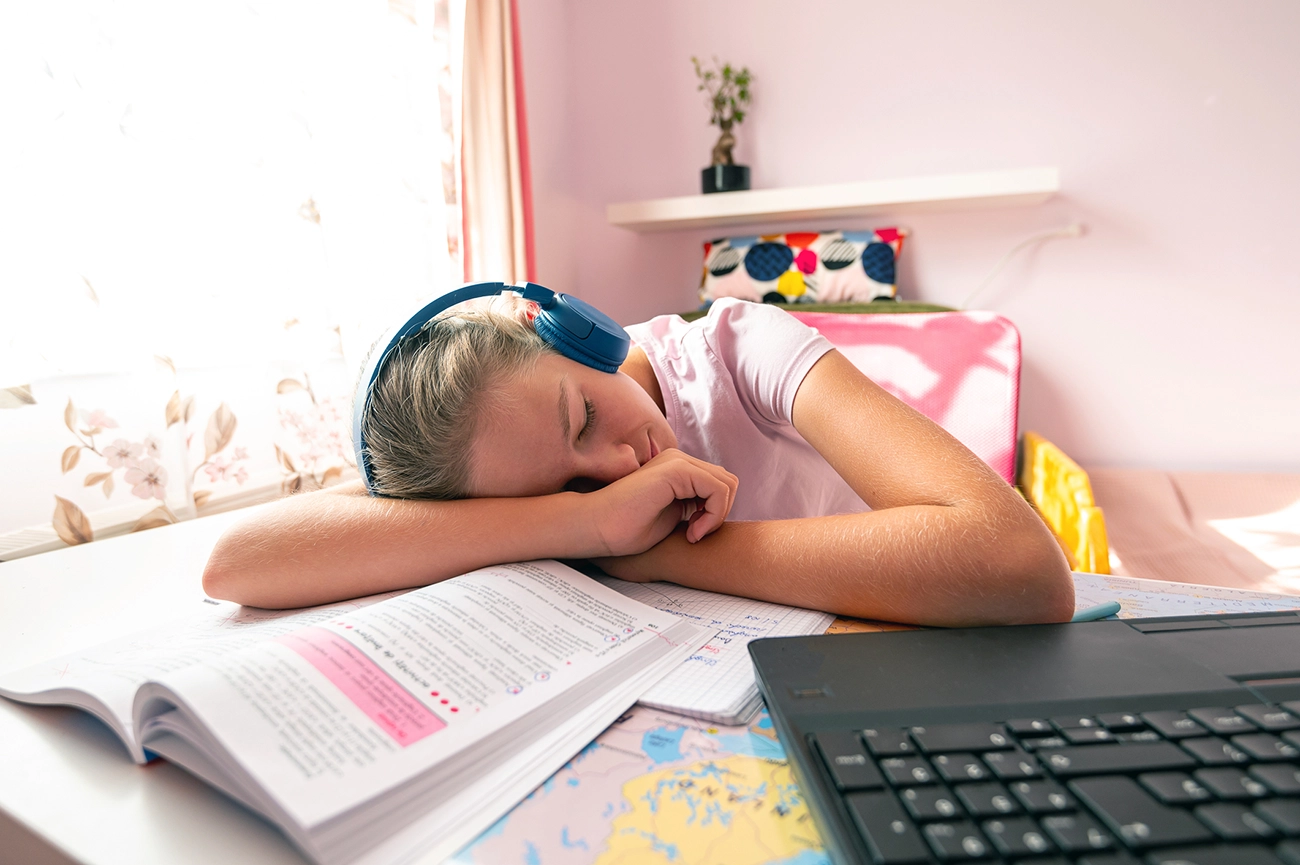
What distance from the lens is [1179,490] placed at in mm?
1694

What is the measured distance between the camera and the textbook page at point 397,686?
12.5 inches

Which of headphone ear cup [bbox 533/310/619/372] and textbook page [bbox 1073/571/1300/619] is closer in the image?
textbook page [bbox 1073/571/1300/619]

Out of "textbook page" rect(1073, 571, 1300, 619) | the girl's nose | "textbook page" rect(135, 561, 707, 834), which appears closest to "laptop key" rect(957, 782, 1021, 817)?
"textbook page" rect(135, 561, 707, 834)

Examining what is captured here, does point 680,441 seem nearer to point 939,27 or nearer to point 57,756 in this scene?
point 57,756

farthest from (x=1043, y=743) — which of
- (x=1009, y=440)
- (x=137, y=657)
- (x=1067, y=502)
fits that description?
(x=1009, y=440)

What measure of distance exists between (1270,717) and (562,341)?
57 cm

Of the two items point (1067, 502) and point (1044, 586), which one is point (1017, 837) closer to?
point (1044, 586)

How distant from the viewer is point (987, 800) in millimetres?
272

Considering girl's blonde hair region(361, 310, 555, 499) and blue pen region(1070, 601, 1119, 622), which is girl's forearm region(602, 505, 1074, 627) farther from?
girl's blonde hair region(361, 310, 555, 499)

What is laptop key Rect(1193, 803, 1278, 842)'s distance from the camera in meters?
0.25

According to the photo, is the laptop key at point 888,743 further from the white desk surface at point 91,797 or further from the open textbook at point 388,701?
the white desk surface at point 91,797

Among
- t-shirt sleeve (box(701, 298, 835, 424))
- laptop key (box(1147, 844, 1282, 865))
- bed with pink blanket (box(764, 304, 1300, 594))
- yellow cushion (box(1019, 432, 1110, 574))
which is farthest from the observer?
bed with pink blanket (box(764, 304, 1300, 594))

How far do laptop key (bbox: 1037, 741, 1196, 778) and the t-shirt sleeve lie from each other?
50 cm

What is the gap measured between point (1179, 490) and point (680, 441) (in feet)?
4.87
